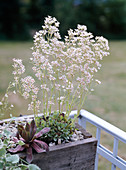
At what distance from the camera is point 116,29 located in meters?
11.1

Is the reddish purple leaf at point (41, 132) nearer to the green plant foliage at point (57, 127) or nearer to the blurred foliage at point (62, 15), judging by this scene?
the green plant foliage at point (57, 127)

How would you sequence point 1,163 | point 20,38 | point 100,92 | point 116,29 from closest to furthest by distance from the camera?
point 1,163, point 100,92, point 20,38, point 116,29

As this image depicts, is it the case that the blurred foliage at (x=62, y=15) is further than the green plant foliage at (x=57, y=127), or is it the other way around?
the blurred foliage at (x=62, y=15)

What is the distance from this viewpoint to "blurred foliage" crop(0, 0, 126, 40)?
1004 centimetres

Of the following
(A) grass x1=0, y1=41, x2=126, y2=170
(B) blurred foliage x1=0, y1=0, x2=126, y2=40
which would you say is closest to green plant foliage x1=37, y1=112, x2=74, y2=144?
(A) grass x1=0, y1=41, x2=126, y2=170

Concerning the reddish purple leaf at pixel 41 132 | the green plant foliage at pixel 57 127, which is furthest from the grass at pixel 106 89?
the reddish purple leaf at pixel 41 132

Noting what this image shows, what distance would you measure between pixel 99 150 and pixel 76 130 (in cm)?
17

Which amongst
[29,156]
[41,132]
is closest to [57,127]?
[41,132]

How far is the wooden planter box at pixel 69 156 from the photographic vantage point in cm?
113

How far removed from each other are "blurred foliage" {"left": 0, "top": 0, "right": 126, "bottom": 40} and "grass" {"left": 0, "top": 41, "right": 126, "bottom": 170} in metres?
1.47

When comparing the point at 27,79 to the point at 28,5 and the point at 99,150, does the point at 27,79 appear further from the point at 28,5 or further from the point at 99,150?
the point at 28,5

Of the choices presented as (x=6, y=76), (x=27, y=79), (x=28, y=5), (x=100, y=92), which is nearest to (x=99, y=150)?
(x=27, y=79)

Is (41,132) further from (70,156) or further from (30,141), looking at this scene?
(70,156)

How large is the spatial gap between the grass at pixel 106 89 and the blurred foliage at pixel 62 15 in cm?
147
